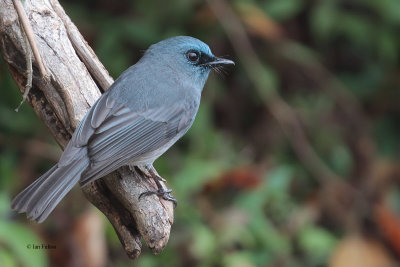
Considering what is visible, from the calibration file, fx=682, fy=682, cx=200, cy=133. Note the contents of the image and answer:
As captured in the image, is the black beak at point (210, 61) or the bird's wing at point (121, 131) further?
the black beak at point (210, 61)

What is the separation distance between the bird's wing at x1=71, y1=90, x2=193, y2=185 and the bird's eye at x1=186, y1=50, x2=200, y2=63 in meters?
0.35

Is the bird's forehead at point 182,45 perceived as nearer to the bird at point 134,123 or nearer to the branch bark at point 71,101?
the bird at point 134,123

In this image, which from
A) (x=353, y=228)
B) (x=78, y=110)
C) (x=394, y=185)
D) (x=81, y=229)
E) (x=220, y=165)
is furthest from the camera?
(x=394, y=185)

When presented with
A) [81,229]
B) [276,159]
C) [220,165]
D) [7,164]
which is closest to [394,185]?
[276,159]

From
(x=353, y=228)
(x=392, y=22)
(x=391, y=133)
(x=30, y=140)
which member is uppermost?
(x=392, y=22)

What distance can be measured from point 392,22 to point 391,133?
130cm

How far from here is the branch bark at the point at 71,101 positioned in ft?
11.5

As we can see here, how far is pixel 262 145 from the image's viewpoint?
659 cm

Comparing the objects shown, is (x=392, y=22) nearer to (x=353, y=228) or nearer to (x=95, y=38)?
(x=353, y=228)

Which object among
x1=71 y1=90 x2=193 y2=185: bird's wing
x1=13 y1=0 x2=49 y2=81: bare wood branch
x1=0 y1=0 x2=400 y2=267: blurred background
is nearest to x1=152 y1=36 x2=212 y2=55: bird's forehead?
x1=71 y1=90 x2=193 y2=185: bird's wing

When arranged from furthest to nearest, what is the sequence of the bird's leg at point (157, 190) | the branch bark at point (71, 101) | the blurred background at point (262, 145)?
the blurred background at point (262, 145) < the bird's leg at point (157, 190) < the branch bark at point (71, 101)

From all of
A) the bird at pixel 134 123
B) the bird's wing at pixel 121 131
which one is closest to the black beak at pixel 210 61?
the bird at pixel 134 123

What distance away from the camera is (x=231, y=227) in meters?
5.16

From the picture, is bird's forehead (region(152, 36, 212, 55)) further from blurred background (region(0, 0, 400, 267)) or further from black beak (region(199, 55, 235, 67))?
blurred background (region(0, 0, 400, 267))
